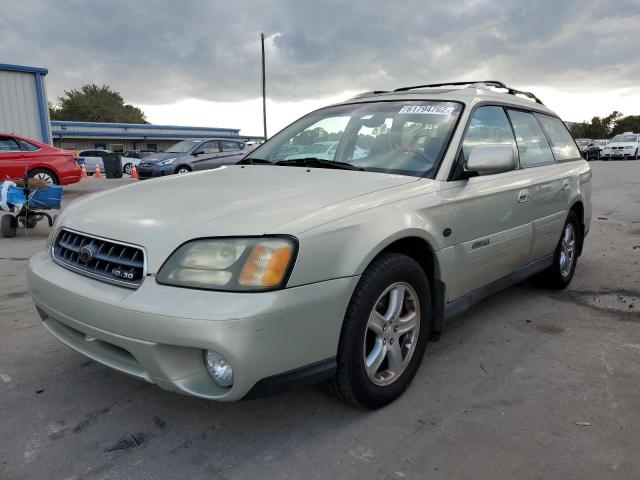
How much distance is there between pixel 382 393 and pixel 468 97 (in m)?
1.95

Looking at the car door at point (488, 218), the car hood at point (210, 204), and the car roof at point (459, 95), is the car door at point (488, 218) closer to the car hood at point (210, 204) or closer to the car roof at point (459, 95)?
the car roof at point (459, 95)

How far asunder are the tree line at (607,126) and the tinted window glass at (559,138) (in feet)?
276

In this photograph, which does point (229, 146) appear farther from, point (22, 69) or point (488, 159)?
point (488, 159)

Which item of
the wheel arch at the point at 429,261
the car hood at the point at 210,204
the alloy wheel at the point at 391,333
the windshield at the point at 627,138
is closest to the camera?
the car hood at the point at 210,204

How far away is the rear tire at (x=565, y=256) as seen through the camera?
13.8ft

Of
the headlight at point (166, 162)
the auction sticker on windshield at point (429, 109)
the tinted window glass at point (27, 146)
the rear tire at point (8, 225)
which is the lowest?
the rear tire at point (8, 225)

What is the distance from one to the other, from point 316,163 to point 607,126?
93.6m

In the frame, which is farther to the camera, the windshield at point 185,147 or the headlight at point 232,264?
the windshield at point 185,147

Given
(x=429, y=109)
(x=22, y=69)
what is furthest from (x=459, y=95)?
(x=22, y=69)

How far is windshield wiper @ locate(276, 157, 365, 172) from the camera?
2.88m

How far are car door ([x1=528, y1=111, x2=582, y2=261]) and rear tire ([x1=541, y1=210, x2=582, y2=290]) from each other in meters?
0.18

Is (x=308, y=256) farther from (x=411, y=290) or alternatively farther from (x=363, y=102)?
(x=363, y=102)

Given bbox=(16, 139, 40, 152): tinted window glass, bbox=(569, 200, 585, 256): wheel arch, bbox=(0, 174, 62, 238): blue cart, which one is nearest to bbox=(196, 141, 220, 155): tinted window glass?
bbox=(16, 139, 40, 152): tinted window glass

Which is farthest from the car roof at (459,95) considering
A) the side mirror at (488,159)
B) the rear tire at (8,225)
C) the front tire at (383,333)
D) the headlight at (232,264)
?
the rear tire at (8,225)
